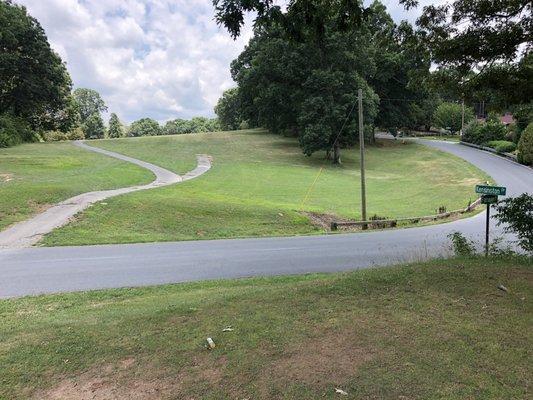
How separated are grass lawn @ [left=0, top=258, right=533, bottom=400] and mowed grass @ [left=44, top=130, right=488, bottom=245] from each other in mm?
10836

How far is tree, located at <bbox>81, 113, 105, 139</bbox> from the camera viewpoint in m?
94.7

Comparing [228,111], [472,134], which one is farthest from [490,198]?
[228,111]

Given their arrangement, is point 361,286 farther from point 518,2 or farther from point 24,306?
point 518,2

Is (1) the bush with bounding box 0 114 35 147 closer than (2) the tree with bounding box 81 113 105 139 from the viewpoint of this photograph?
Yes

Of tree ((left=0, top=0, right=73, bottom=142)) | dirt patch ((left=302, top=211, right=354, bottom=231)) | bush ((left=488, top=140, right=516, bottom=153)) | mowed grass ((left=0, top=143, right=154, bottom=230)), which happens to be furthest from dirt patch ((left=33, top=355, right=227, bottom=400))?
bush ((left=488, top=140, right=516, bottom=153))

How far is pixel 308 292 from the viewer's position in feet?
20.9

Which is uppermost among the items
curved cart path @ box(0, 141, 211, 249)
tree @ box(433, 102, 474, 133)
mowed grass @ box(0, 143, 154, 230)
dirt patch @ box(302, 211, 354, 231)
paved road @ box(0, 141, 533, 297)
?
tree @ box(433, 102, 474, 133)

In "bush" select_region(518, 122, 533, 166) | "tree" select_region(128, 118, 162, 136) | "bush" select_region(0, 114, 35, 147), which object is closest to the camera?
"bush" select_region(518, 122, 533, 166)

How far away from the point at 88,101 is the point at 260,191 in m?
84.8

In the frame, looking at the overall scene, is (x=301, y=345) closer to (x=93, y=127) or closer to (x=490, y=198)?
(x=490, y=198)

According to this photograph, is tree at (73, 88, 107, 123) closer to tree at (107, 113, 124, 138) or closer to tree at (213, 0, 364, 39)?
tree at (107, 113, 124, 138)

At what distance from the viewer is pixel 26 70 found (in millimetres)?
49312

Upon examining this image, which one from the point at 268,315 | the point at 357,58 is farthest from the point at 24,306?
the point at 357,58

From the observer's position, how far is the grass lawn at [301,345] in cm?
372
